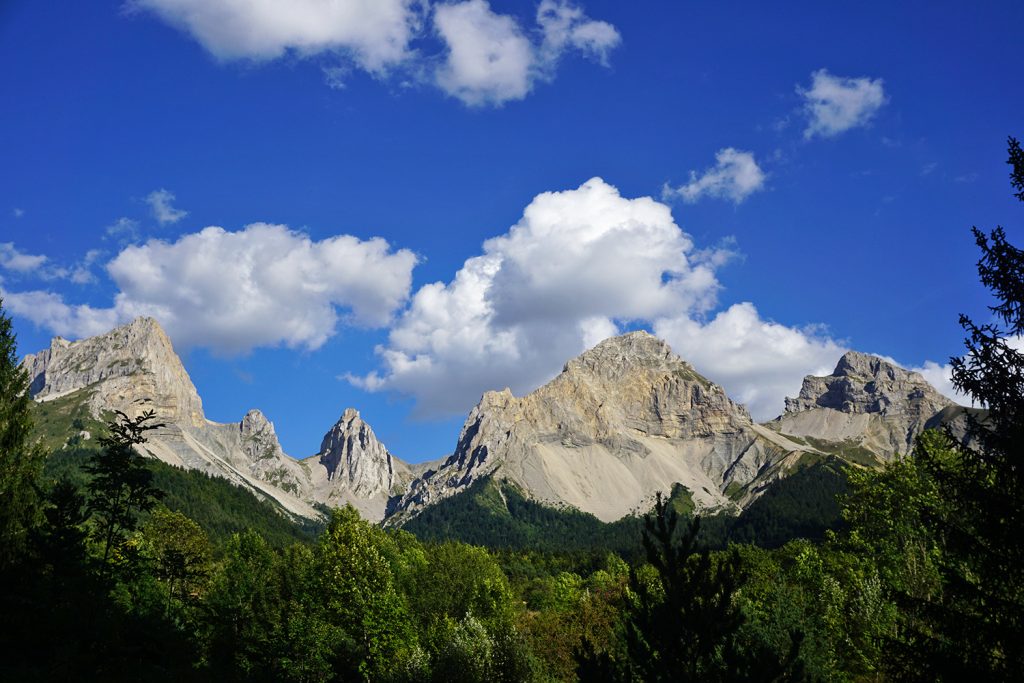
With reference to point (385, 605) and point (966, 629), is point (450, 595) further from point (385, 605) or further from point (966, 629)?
point (966, 629)

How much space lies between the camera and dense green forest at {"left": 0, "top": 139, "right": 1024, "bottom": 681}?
15297mm

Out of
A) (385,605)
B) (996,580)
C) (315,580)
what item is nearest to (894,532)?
(996,580)

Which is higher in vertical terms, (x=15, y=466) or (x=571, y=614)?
(x=15, y=466)

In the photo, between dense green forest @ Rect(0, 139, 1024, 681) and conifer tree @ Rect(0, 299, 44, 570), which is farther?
conifer tree @ Rect(0, 299, 44, 570)

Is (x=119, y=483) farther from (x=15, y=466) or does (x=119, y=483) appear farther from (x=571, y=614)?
(x=571, y=614)

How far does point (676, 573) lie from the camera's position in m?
15.3

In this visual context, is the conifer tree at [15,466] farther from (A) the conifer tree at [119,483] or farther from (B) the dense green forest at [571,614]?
(A) the conifer tree at [119,483]

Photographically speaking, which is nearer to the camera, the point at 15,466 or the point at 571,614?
the point at 15,466

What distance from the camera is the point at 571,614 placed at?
56438 millimetres

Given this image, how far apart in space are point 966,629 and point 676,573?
7.15 meters

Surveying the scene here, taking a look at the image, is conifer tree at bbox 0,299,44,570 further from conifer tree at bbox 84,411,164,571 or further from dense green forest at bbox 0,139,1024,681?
conifer tree at bbox 84,411,164,571

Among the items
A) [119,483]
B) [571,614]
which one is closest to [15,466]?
[119,483]

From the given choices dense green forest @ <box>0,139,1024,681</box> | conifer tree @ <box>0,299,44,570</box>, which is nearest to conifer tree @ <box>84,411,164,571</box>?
dense green forest @ <box>0,139,1024,681</box>

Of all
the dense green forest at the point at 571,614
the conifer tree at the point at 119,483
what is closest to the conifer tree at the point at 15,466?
the dense green forest at the point at 571,614
